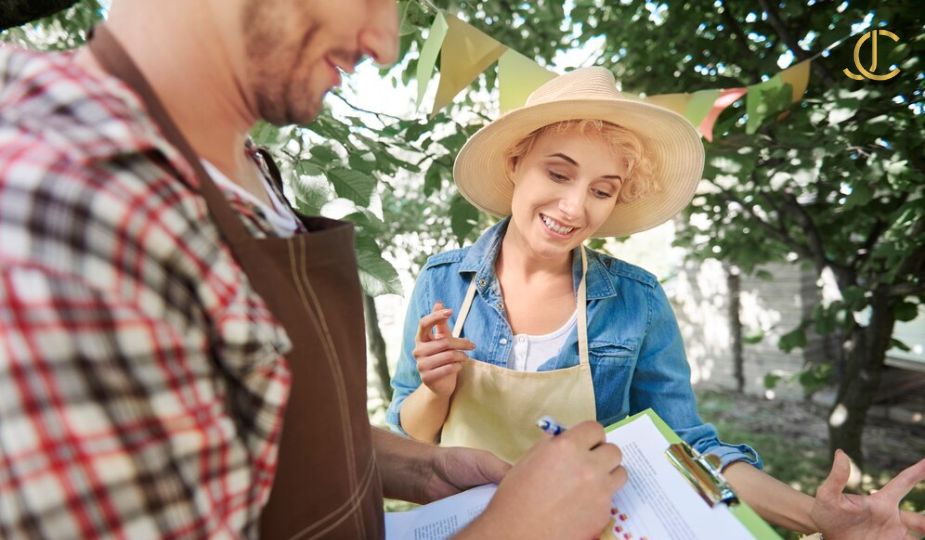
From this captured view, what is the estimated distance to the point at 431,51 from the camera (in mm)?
1491

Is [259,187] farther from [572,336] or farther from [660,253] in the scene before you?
[660,253]

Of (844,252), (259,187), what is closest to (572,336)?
(259,187)

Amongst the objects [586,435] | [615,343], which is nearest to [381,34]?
[586,435]

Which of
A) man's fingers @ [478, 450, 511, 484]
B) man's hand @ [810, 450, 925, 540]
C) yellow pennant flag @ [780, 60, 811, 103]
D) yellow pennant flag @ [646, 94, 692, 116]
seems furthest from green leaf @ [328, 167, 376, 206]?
yellow pennant flag @ [780, 60, 811, 103]

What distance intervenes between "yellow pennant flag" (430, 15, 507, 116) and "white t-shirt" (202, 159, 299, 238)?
0.94 meters

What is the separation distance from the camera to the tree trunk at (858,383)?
3.61 m

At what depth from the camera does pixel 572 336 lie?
5.40 ft

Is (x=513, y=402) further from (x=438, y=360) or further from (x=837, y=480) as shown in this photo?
(x=837, y=480)

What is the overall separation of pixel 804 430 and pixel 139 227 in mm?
7182

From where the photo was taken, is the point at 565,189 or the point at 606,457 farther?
the point at 565,189

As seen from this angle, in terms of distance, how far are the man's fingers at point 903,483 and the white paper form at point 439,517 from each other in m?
0.86

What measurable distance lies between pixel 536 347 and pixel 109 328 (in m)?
1.36

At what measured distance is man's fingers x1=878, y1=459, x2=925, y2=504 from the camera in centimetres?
116

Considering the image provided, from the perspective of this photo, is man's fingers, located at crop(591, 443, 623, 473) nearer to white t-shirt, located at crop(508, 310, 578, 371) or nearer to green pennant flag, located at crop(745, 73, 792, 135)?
white t-shirt, located at crop(508, 310, 578, 371)
